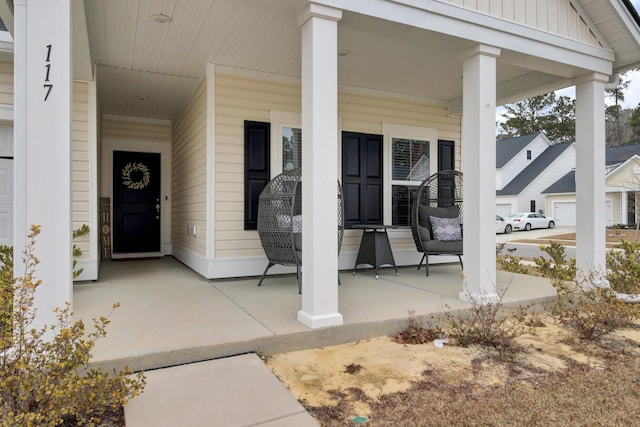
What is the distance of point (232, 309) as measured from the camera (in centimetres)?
334

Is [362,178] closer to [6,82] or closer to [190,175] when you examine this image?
[190,175]

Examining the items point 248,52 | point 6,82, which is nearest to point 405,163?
point 248,52

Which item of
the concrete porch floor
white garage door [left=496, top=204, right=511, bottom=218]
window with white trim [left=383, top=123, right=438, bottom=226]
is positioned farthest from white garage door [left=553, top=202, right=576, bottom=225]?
the concrete porch floor

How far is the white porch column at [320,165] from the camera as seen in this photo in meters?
2.90

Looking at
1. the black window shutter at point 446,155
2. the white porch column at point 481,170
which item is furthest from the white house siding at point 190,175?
the black window shutter at point 446,155

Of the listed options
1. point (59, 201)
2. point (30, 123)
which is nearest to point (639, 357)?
point (59, 201)

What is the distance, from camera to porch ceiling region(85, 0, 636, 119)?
3381mm

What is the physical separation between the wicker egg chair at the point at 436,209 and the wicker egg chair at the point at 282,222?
138 centimetres

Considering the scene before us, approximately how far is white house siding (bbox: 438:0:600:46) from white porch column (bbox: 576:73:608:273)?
0.50 meters

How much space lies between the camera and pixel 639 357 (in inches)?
110

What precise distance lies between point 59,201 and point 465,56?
336cm

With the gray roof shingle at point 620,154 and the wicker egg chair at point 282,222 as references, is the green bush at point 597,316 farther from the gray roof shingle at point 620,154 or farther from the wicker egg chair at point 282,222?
the gray roof shingle at point 620,154

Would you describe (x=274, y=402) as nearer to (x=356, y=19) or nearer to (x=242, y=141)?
(x=356, y=19)

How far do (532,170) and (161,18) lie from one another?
23.4 m
